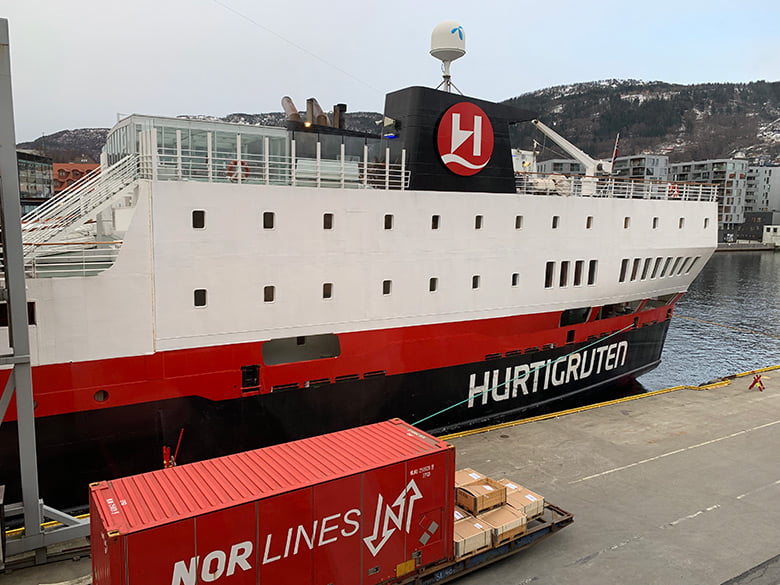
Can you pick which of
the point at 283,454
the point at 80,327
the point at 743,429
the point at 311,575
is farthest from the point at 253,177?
the point at 743,429

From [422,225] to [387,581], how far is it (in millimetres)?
6904

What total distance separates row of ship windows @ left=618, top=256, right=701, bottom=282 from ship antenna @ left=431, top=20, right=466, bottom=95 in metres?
6.85

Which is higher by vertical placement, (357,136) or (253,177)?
(357,136)

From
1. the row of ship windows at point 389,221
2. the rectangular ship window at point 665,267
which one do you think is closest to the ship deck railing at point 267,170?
the row of ship windows at point 389,221

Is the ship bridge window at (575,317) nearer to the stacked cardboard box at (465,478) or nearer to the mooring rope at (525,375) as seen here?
the mooring rope at (525,375)

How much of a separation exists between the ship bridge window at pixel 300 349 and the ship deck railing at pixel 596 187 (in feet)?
20.3

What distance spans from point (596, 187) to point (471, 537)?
11076mm

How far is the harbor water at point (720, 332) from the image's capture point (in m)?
22.9

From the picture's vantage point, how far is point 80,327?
27.1 ft

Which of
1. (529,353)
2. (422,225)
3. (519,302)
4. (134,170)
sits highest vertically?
(134,170)

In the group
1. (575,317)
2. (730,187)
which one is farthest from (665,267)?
(730,187)

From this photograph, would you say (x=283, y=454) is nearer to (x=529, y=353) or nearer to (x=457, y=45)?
(x=529, y=353)

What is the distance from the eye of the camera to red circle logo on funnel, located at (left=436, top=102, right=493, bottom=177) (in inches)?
466

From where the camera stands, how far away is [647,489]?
9375mm
